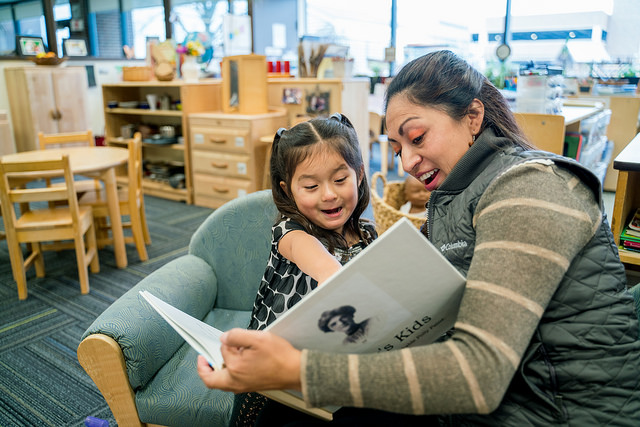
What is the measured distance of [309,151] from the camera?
44.9 inches

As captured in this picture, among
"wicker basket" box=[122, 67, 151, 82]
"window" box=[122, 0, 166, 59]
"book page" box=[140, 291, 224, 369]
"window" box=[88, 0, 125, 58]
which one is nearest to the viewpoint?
"book page" box=[140, 291, 224, 369]

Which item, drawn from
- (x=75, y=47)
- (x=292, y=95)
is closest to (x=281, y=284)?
(x=292, y=95)

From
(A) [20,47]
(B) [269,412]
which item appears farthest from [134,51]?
(B) [269,412]

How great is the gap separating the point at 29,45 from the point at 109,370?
5788 millimetres

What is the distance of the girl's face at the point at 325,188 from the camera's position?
1133mm

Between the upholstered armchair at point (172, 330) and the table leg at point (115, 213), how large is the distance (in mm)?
1538

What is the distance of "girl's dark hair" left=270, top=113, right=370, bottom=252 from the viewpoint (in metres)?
1.15

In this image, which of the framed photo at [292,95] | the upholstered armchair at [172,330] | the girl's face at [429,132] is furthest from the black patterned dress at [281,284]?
the framed photo at [292,95]

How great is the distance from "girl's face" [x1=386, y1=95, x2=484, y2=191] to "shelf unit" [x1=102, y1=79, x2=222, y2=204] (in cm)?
374

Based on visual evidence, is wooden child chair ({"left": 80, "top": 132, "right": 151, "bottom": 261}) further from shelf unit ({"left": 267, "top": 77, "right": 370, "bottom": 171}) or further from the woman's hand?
the woman's hand

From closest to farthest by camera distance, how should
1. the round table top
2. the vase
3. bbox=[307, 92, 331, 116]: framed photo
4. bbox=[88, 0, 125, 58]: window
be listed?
the round table top → bbox=[307, 92, 331, 116]: framed photo → the vase → bbox=[88, 0, 125, 58]: window

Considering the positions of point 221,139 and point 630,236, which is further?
point 221,139

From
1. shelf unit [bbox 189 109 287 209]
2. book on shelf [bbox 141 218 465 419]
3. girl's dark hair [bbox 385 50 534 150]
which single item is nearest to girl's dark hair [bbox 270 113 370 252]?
girl's dark hair [bbox 385 50 534 150]

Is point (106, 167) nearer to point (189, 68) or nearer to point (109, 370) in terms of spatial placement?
point (109, 370)
